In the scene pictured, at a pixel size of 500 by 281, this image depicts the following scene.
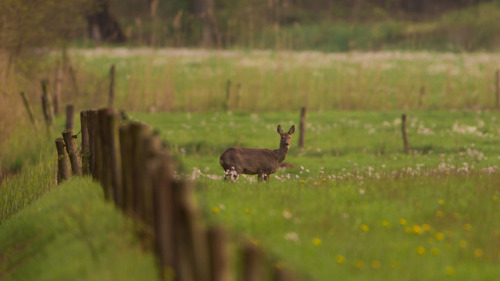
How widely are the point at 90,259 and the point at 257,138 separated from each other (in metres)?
14.5

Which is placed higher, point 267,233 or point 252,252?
point 252,252

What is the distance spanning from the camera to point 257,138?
21.8 metres

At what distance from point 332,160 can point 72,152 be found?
8132 mm

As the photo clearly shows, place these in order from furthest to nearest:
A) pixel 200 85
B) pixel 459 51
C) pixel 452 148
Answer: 1. pixel 459 51
2. pixel 200 85
3. pixel 452 148

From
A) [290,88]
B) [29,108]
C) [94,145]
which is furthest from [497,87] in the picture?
[94,145]

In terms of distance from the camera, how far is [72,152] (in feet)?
39.8

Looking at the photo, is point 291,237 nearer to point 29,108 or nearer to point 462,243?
point 462,243

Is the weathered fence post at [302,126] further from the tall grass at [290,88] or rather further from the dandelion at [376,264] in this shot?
the dandelion at [376,264]

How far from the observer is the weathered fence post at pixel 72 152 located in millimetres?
12148

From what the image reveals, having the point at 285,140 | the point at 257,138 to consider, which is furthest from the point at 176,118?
the point at 285,140

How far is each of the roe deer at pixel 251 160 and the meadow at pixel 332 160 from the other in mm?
246

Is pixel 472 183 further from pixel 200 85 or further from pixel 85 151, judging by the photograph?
pixel 200 85

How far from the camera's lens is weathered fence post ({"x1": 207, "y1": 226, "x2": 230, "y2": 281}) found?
5.35 metres

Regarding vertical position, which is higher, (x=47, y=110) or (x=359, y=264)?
(x=47, y=110)
